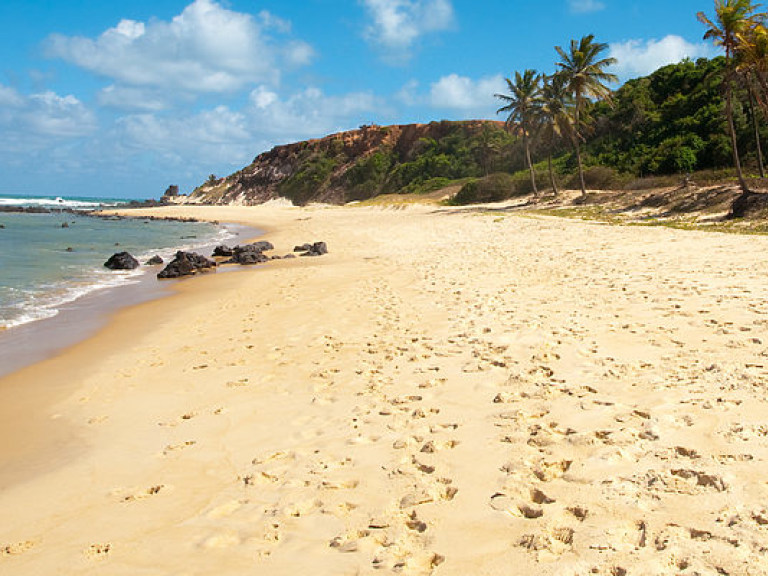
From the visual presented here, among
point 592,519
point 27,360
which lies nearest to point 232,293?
point 27,360

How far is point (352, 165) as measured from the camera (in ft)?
264

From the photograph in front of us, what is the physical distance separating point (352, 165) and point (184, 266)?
6643 cm

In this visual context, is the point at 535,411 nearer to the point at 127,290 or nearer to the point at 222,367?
the point at 222,367

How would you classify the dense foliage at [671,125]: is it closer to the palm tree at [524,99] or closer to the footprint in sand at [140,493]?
the palm tree at [524,99]

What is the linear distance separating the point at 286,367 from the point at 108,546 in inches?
131

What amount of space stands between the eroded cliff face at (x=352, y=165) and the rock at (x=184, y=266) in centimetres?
4803

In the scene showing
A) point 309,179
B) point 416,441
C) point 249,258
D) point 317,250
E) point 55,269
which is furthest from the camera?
point 309,179

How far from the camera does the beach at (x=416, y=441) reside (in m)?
2.71

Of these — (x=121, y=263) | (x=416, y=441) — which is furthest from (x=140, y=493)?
(x=121, y=263)

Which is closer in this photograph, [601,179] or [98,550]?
[98,550]

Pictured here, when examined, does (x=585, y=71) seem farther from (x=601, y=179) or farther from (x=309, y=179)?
(x=309, y=179)

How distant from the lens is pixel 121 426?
16.5 feet

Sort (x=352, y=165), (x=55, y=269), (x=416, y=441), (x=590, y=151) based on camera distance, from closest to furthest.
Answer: (x=416, y=441) < (x=55, y=269) < (x=590, y=151) < (x=352, y=165)

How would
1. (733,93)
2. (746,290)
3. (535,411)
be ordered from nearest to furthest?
1. (535,411)
2. (746,290)
3. (733,93)
